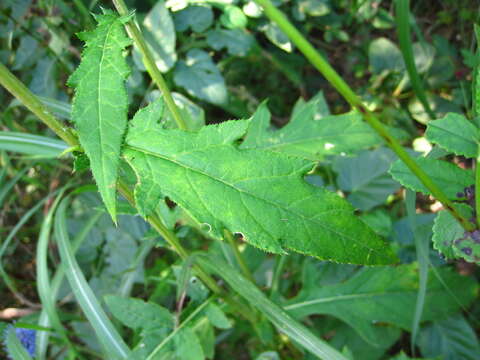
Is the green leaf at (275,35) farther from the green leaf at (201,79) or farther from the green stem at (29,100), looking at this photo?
the green stem at (29,100)

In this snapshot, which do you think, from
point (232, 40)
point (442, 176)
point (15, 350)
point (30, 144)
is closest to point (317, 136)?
point (442, 176)

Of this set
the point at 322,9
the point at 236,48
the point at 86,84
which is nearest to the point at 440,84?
the point at 322,9

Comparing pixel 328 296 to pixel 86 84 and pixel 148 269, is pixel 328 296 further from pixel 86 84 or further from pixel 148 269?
pixel 86 84

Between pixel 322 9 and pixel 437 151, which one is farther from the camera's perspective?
pixel 322 9

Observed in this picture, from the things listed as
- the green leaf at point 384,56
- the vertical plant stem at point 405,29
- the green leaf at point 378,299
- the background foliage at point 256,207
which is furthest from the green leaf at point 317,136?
the green leaf at point 384,56

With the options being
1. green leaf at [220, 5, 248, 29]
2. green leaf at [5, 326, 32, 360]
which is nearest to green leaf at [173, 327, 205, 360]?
green leaf at [5, 326, 32, 360]

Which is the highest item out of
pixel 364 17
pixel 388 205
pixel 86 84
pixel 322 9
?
pixel 86 84
